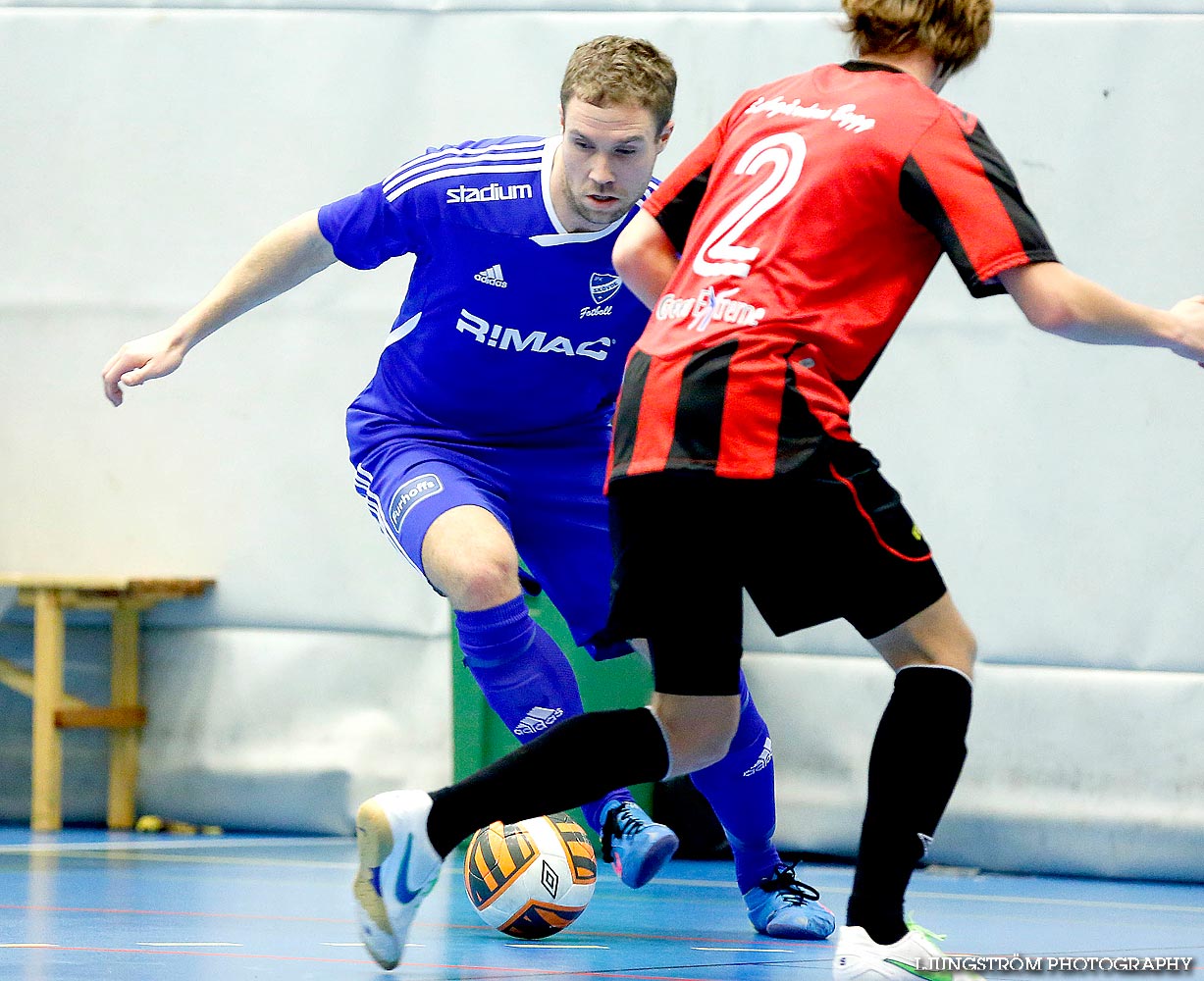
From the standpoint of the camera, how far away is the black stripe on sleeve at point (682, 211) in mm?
2924

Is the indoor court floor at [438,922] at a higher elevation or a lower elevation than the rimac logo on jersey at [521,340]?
lower

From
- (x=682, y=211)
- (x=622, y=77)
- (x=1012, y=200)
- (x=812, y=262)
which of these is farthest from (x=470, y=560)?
(x=1012, y=200)

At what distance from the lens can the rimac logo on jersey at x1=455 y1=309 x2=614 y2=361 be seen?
3.90m

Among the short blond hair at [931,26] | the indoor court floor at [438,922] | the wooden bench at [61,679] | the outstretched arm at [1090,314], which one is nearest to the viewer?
the outstretched arm at [1090,314]

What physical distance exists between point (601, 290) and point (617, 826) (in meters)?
1.18

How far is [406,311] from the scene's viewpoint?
4.10m

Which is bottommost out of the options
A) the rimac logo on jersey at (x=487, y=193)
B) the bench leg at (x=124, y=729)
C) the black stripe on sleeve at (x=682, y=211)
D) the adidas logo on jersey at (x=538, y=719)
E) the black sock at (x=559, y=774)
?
the bench leg at (x=124, y=729)

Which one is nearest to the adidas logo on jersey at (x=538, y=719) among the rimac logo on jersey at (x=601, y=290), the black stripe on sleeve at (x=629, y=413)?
the rimac logo on jersey at (x=601, y=290)

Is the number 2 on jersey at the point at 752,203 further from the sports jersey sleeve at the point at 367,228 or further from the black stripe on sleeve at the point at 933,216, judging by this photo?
the sports jersey sleeve at the point at 367,228

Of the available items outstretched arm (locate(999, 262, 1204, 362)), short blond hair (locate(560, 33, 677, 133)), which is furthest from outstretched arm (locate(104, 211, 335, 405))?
outstretched arm (locate(999, 262, 1204, 362))

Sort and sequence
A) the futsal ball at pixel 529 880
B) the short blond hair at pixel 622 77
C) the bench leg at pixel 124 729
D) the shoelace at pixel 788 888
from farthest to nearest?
the bench leg at pixel 124 729, the shoelace at pixel 788 888, the futsal ball at pixel 529 880, the short blond hair at pixel 622 77

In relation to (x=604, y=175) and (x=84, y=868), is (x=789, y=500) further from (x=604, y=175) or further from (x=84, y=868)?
(x=84, y=868)

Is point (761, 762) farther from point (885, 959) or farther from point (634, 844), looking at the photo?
point (885, 959)

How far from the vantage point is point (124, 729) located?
21.1 ft
